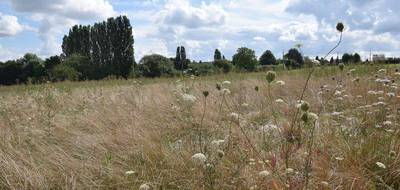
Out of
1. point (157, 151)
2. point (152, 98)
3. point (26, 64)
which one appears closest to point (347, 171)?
point (157, 151)

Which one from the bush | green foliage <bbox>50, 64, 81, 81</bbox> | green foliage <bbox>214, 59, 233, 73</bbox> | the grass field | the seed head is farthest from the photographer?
the bush

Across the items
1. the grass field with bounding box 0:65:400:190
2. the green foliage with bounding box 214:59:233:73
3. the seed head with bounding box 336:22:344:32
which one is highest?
the seed head with bounding box 336:22:344:32

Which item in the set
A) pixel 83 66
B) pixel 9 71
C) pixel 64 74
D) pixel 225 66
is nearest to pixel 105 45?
pixel 83 66

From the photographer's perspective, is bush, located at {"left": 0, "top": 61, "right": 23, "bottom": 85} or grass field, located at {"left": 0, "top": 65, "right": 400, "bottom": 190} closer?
grass field, located at {"left": 0, "top": 65, "right": 400, "bottom": 190}

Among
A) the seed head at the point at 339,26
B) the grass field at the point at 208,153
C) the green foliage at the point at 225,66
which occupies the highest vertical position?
the seed head at the point at 339,26

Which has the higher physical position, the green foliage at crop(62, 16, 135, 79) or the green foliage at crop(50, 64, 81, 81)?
the green foliage at crop(62, 16, 135, 79)

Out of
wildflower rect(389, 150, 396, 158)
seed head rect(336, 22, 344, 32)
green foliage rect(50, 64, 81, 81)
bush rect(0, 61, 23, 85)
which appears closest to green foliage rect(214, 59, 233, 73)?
green foliage rect(50, 64, 81, 81)

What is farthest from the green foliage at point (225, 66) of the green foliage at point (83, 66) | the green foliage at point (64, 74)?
the green foliage at point (83, 66)

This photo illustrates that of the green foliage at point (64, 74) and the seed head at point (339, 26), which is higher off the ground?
the seed head at point (339, 26)

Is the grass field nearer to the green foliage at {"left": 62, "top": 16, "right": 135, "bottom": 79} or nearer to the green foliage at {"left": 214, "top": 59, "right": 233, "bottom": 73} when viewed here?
the green foliage at {"left": 214, "top": 59, "right": 233, "bottom": 73}

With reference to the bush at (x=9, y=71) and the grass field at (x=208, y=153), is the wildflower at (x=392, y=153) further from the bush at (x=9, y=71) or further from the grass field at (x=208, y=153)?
the bush at (x=9, y=71)

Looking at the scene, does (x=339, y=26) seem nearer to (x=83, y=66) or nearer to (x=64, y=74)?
(x=64, y=74)

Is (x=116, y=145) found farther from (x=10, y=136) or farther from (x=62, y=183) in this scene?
(x=10, y=136)

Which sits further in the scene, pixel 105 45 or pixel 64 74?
pixel 105 45
